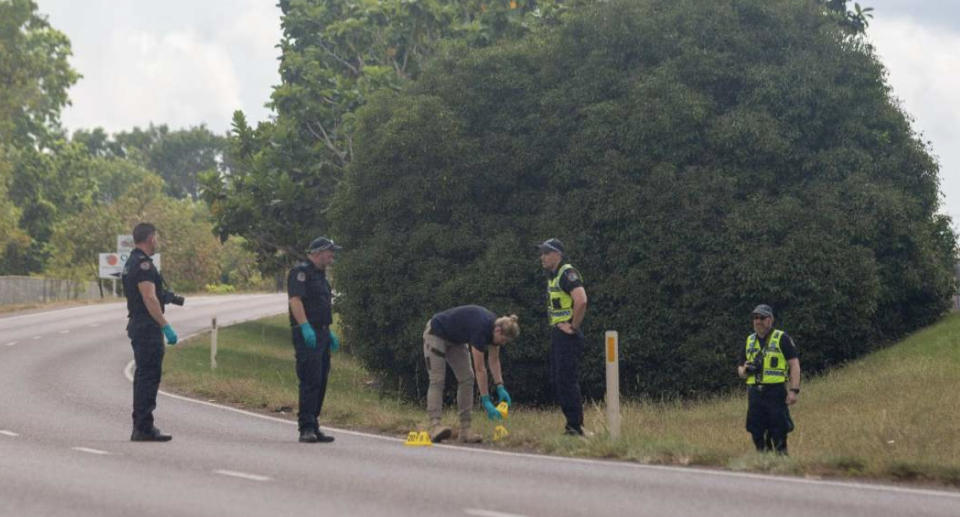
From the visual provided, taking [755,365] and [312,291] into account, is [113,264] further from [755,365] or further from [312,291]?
[755,365]

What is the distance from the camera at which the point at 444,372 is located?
13.2 meters

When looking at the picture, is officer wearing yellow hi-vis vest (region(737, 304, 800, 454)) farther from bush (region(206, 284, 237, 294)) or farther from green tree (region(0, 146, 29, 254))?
bush (region(206, 284, 237, 294))

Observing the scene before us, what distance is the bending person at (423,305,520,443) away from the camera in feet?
41.9

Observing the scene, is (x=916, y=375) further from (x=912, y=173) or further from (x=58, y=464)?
(x=58, y=464)

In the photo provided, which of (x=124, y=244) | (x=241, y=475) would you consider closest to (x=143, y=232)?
(x=241, y=475)

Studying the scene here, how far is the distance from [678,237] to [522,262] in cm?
297

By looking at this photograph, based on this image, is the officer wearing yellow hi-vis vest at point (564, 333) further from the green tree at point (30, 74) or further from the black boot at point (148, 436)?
the green tree at point (30, 74)

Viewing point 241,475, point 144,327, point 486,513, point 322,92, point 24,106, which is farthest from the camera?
point 24,106

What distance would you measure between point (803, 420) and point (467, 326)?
763cm

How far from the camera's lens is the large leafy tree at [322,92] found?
118 ft

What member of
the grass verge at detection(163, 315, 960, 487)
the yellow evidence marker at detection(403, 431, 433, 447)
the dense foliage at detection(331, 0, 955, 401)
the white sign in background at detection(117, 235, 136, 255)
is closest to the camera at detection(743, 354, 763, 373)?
the grass verge at detection(163, 315, 960, 487)

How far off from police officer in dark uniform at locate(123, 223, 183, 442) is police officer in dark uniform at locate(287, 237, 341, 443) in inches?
44.6

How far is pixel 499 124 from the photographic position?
2684 centimetres

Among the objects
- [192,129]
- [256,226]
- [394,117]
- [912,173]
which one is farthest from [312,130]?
[192,129]
